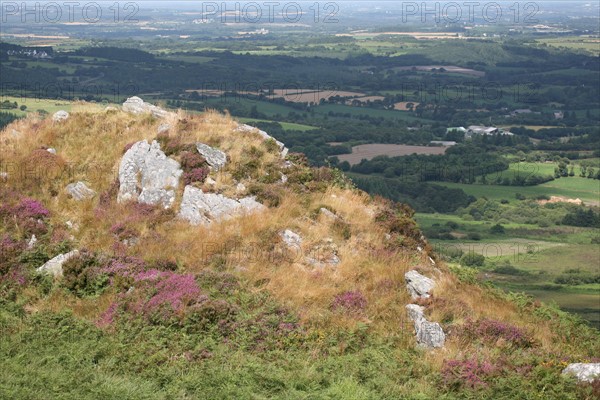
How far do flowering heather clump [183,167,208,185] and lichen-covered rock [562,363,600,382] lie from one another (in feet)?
40.9

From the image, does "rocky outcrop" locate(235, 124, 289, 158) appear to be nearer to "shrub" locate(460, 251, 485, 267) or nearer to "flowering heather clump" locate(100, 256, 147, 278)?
"flowering heather clump" locate(100, 256, 147, 278)

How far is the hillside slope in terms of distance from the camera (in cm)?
1488

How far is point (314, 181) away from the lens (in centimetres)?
2423

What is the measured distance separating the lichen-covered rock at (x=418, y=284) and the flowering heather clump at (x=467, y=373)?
10.2ft

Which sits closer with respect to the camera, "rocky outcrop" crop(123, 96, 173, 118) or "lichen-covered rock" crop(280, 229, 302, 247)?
"lichen-covered rock" crop(280, 229, 302, 247)

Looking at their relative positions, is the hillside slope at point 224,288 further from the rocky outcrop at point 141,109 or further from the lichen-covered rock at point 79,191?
the rocky outcrop at point 141,109

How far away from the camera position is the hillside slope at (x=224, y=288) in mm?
14875

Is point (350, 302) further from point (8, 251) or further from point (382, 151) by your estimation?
point (382, 151)

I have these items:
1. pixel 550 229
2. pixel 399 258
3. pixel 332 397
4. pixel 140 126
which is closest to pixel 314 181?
pixel 399 258

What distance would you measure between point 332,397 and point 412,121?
7101 inches

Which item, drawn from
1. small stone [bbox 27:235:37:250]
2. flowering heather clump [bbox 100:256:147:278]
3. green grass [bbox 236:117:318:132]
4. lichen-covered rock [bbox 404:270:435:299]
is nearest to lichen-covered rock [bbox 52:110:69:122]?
small stone [bbox 27:235:37:250]

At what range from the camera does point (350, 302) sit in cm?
1812

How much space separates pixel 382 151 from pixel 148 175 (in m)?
124

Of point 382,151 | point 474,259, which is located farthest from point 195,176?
point 382,151
